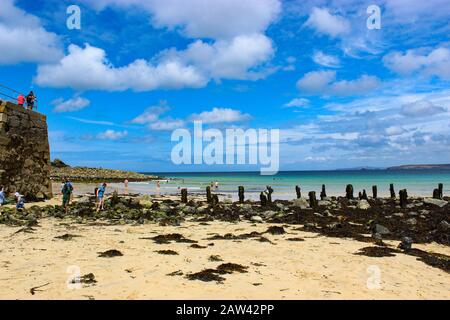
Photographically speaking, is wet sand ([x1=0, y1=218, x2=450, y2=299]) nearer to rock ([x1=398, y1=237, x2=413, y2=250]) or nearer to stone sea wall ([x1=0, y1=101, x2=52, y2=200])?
rock ([x1=398, y1=237, x2=413, y2=250])

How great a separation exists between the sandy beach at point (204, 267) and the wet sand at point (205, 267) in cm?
2

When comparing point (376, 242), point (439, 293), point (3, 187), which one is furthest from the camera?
point (3, 187)

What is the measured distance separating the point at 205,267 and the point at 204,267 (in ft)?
0.08

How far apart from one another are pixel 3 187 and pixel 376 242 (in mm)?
19792

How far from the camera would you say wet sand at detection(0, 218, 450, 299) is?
272 inches

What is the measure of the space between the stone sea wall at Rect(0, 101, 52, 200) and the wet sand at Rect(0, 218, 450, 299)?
938cm

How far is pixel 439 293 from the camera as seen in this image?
7.33m

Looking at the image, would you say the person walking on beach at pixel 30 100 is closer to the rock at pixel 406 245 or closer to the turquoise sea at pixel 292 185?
the turquoise sea at pixel 292 185

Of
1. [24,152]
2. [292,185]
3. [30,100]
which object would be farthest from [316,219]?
[292,185]

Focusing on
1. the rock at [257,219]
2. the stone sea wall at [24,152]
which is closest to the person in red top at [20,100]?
the stone sea wall at [24,152]

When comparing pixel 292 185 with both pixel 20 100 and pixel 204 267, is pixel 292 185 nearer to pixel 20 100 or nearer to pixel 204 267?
pixel 20 100

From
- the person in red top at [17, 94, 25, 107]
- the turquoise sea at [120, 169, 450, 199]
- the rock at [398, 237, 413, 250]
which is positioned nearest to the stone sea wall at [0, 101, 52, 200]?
the person in red top at [17, 94, 25, 107]

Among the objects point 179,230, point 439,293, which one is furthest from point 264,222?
point 439,293
